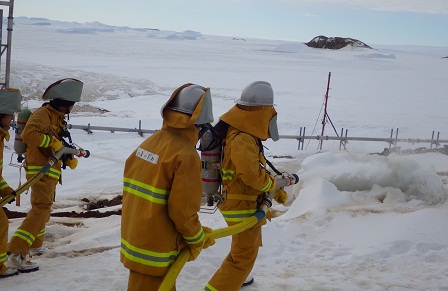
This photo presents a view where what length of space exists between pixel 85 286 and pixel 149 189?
5.60 ft

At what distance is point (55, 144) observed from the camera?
452 centimetres

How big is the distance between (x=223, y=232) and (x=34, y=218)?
7.01ft

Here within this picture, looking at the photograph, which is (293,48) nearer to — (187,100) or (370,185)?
(370,185)

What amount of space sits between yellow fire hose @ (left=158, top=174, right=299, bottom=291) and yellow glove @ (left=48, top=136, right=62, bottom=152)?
2.02 m

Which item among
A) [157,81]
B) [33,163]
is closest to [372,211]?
[33,163]

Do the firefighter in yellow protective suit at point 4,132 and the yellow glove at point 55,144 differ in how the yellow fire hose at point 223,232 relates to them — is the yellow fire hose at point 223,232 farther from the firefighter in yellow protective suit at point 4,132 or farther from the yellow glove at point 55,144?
the yellow glove at point 55,144

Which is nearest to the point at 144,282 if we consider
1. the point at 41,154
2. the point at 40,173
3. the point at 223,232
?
the point at 223,232

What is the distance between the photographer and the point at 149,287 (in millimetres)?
2771

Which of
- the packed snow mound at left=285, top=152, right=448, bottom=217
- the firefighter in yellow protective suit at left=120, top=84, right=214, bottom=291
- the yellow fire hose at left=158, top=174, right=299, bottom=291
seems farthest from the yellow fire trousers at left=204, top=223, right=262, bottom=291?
the packed snow mound at left=285, top=152, right=448, bottom=217

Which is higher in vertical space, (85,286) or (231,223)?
(231,223)

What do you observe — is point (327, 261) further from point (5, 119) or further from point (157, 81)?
point (157, 81)

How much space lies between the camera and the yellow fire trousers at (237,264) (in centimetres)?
357

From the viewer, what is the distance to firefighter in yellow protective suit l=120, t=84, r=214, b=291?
262 centimetres

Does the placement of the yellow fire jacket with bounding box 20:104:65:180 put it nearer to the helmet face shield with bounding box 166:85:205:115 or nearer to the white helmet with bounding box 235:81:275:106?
the white helmet with bounding box 235:81:275:106
